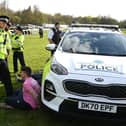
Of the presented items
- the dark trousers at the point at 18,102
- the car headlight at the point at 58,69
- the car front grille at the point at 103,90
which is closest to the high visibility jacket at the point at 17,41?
the dark trousers at the point at 18,102

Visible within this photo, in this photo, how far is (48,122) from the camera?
659 centimetres

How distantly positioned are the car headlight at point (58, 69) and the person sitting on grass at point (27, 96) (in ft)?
2.42

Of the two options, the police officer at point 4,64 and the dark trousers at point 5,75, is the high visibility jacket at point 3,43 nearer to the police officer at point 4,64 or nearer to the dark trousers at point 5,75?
the police officer at point 4,64

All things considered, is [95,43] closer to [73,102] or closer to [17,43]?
[73,102]

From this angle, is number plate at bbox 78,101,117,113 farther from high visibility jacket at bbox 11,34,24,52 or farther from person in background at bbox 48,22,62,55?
person in background at bbox 48,22,62,55

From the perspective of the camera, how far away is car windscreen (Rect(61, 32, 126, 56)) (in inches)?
292

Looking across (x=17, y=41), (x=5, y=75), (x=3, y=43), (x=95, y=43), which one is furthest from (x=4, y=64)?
(x=17, y=41)

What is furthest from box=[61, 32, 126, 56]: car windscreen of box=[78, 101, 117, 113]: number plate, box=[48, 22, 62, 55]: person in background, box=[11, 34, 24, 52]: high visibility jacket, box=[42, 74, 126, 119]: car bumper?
box=[48, 22, 62, 55]: person in background

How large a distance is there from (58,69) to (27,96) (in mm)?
1075

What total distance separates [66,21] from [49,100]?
115993 mm

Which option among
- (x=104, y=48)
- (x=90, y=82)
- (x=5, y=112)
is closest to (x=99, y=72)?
(x=90, y=82)

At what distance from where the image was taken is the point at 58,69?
6266mm

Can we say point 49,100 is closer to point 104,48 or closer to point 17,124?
point 17,124

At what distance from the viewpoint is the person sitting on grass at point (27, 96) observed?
6.96 metres
